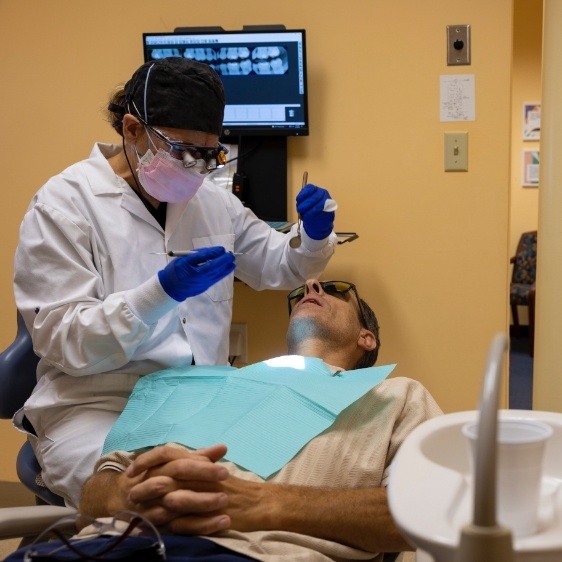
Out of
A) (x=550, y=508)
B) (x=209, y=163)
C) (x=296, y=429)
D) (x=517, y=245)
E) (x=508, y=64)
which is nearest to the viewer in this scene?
(x=550, y=508)

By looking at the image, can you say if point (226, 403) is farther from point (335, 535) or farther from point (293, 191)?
point (293, 191)

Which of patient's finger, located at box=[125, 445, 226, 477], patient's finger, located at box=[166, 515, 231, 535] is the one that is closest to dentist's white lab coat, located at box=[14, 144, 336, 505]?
patient's finger, located at box=[125, 445, 226, 477]

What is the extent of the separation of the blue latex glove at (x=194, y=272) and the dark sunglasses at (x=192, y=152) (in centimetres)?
24

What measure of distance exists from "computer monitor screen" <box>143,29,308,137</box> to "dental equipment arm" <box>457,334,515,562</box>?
2113 millimetres

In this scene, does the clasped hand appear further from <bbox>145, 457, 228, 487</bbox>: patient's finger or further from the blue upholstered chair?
the blue upholstered chair

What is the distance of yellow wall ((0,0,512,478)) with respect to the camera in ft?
8.99

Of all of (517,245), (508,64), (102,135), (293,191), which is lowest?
(517,245)

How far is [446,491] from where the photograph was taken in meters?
0.92

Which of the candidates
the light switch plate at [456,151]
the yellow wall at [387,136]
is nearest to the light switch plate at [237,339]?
the yellow wall at [387,136]

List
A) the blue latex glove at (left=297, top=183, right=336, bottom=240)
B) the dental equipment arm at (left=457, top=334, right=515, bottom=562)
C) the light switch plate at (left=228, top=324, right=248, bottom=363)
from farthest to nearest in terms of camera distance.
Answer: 1. the light switch plate at (left=228, top=324, right=248, bottom=363)
2. the blue latex glove at (left=297, top=183, right=336, bottom=240)
3. the dental equipment arm at (left=457, top=334, right=515, bottom=562)

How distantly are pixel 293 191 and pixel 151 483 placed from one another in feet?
5.48

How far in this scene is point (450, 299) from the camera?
284 centimetres

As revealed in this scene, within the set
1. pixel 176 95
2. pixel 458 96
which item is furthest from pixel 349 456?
pixel 458 96

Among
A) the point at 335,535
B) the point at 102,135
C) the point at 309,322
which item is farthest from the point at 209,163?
the point at 102,135
